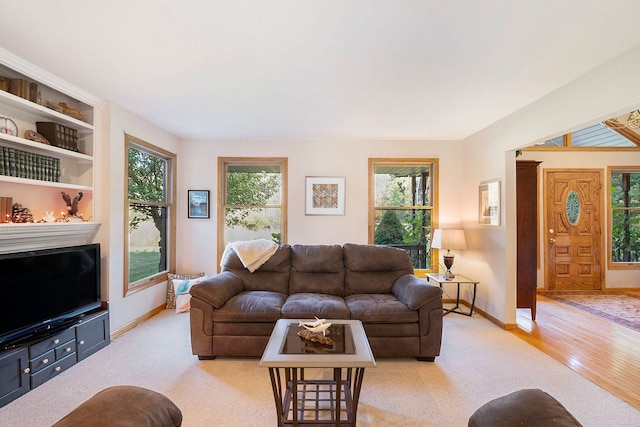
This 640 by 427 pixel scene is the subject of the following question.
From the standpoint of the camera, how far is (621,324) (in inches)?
146

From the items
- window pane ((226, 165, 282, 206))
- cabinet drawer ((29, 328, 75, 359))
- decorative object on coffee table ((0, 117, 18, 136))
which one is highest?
decorative object on coffee table ((0, 117, 18, 136))

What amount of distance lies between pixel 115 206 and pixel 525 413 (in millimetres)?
3843

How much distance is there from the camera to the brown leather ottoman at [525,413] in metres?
1.06

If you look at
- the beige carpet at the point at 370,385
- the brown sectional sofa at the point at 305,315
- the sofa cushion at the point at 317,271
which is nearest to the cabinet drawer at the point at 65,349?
the beige carpet at the point at 370,385

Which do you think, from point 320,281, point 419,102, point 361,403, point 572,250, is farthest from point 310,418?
point 572,250

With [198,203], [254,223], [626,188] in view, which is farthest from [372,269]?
[626,188]

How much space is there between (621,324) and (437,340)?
9.30 feet

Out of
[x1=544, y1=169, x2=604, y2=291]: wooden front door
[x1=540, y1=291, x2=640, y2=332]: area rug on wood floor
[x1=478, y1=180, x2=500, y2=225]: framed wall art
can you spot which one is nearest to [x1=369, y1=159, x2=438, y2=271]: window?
[x1=478, y1=180, x2=500, y2=225]: framed wall art

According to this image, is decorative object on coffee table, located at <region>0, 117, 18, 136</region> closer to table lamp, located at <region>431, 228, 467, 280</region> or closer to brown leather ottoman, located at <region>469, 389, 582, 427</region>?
brown leather ottoman, located at <region>469, 389, 582, 427</region>

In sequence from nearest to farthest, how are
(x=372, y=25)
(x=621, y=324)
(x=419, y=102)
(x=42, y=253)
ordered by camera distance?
(x=372, y=25)
(x=42, y=253)
(x=419, y=102)
(x=621, y=324)

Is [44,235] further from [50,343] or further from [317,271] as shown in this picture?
[317,271]

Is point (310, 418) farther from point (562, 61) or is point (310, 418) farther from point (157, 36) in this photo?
point (562, 61)

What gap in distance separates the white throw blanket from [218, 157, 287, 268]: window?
3.79 feet

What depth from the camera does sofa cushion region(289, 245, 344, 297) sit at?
11.4 ft
